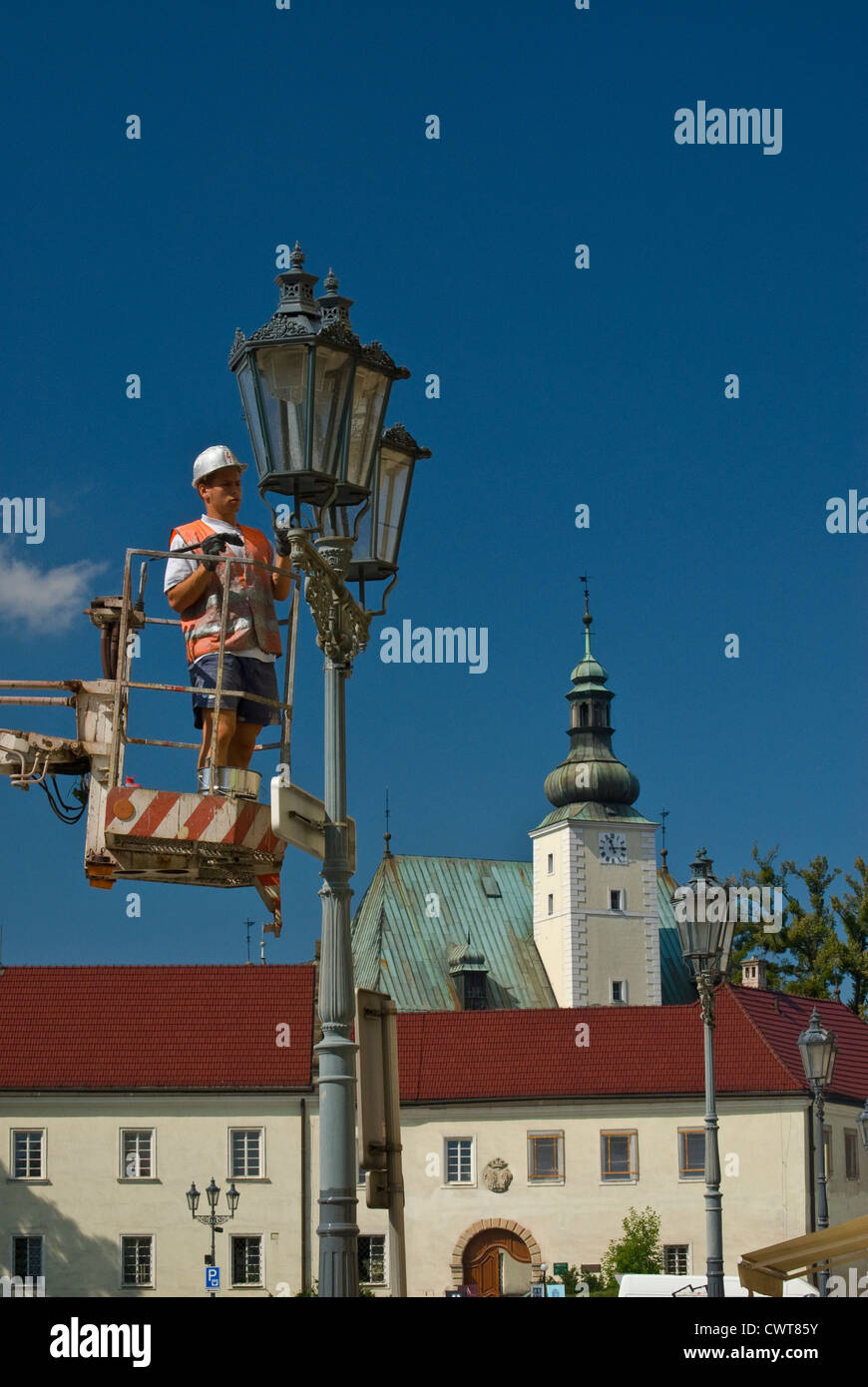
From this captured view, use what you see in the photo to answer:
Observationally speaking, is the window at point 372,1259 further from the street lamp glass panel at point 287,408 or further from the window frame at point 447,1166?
the street lamp glass panel at point 287,408

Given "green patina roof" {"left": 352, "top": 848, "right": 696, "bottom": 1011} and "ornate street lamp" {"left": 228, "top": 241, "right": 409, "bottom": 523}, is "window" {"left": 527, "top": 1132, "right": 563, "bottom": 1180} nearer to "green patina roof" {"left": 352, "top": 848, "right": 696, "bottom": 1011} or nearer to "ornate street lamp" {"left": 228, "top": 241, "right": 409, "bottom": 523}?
"green patina roof" {"left": 352, "top": 848, "right": 696, "bottom": 1011}

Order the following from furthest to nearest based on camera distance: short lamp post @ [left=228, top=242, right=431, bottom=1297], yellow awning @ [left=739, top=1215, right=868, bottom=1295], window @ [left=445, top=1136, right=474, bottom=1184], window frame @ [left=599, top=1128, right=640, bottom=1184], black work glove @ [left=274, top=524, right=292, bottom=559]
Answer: window @ [left=445, top=1136, right=474, bottom=1184], window frame @ [left=599, top=1128, right=640, bottom=1184], yellow awning @ [left=739, top=1215, right=868, bottom=1295], black work glove @ [left=274, top=524, right=292, bottom=559], short lamp post @ [left=228, top=242, right=431, bottom=1297]

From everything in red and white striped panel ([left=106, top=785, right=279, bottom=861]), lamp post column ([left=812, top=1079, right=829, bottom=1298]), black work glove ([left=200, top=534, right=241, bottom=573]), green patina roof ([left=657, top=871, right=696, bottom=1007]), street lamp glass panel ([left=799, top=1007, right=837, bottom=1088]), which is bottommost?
lamp post column ([left=812, top=1079, right=829, bottom=1298])

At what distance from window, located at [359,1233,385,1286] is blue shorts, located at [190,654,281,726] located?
170 ft

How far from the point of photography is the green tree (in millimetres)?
59250

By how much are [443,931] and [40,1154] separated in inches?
1339

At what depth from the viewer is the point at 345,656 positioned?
1048cm

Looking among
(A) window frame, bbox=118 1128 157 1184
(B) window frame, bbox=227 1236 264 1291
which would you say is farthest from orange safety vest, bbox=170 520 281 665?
(A) window frame, bbox=118 1128 157 1184

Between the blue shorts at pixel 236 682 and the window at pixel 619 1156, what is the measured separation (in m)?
54.2

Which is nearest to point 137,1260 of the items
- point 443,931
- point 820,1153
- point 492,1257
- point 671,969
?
point 492,1257

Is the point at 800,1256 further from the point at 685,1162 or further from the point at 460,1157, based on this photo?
the point at 460,1157

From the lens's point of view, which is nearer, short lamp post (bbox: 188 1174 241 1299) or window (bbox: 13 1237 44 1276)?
short lamp post (bbox: 188 1174 241 1299)
